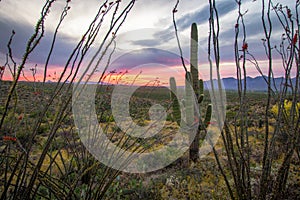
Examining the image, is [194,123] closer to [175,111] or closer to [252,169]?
[175,111]

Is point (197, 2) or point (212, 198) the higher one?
point (197, 2)

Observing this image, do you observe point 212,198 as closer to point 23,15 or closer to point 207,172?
point 207,172

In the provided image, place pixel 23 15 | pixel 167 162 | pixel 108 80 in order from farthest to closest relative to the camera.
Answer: pixel 167 162 < pixel 108 80 < pixel 23 15

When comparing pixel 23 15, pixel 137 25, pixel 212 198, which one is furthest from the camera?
pixel 212 198

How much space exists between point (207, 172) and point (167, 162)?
36.7 inches

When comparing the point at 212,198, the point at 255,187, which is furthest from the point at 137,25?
the point at 255,187

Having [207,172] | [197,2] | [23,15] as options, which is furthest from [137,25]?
[207,172]

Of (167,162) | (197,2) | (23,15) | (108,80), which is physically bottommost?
(167,162)

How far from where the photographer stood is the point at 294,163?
12.4 ft

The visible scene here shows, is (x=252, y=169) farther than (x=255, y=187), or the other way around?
(x=252, y=169)

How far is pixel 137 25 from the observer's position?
81.7 inches

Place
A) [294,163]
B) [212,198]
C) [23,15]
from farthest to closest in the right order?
1. [294,163]
2. [212,198]
3. [23,15]

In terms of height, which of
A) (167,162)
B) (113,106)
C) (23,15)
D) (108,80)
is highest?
(23,15)

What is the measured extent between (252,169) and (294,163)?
1.00m
